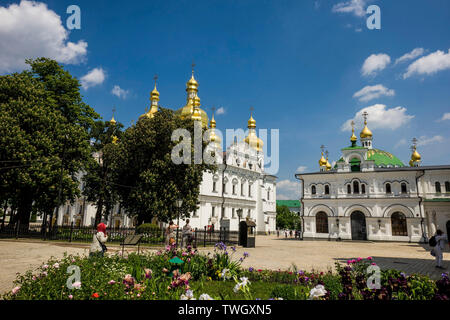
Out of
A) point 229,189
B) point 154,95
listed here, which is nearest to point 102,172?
point 229,189

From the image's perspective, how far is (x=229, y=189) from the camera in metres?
47.2

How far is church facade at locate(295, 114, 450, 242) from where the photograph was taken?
101 ft

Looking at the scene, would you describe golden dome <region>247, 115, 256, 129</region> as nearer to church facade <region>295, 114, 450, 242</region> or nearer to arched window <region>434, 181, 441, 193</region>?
church facade <region>295, 114, 450, 242</region>

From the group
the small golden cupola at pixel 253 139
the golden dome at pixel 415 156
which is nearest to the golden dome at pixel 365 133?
the golden dome at pixel 415 156

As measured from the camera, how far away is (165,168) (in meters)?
23.4

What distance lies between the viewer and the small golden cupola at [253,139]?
57.4 metres

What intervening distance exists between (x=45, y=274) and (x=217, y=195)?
3982cm

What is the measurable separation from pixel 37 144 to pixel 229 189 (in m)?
30.8

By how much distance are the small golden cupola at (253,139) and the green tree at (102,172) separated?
26.9 metres

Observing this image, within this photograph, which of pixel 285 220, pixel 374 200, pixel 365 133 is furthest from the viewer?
pixel 285 220

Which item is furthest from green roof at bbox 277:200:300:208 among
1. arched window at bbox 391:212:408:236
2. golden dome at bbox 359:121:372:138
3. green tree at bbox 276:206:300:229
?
arched window at bbox 391:212:408:236

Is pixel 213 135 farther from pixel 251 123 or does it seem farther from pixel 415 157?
pixel 415 157

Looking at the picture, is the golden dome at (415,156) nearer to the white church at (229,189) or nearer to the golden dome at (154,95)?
the white church at (229,189)
